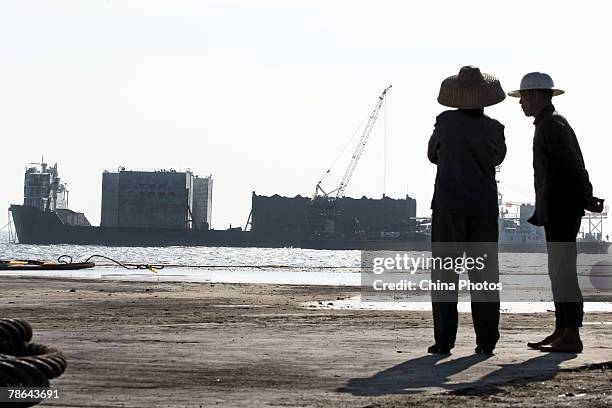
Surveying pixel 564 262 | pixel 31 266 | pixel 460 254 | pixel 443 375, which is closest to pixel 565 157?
pixel 564 262

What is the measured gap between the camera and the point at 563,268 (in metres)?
8.00

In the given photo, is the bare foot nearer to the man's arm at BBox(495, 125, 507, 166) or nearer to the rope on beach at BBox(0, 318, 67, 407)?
the man's arm at BBox(495, 125, 507, 166)

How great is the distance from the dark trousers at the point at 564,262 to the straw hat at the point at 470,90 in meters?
0.94

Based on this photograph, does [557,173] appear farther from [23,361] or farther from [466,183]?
[23,361]

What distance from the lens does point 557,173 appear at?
8.09 metres

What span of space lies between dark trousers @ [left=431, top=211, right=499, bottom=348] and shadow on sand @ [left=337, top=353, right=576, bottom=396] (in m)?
0.35

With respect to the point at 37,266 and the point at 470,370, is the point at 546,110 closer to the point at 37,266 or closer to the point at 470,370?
the point at 470,370

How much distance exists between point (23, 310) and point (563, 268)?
22.6 ft

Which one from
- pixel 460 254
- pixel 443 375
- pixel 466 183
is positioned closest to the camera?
pixel 443 375

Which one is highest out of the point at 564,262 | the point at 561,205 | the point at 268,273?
the point at 561,205

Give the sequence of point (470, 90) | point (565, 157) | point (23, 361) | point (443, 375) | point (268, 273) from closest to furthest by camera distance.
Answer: point (23, 361) < point (443, 375) < point (470, 90) < point (565, 157) < point (268, 273)

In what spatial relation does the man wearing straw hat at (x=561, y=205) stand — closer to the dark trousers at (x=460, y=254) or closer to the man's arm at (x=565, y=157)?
the man's arm at (x=565, y=157)

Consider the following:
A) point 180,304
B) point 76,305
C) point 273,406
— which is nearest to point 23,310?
point 76,305

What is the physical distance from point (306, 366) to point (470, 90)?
2.46 m
